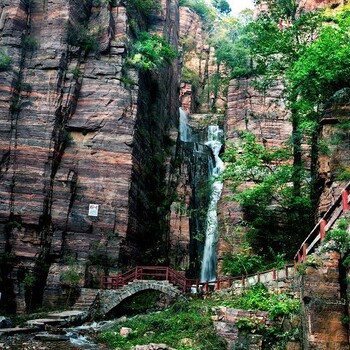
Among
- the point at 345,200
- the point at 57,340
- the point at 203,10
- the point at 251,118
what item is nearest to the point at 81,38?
the point at 251,118

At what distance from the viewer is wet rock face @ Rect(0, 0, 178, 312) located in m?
25.0

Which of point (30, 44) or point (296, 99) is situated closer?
point (296, 99)

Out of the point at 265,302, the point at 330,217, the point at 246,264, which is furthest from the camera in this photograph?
the point at 246,264

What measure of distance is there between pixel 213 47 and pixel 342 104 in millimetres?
37447

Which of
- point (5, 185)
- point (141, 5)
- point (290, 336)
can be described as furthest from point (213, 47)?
point (290, 336)

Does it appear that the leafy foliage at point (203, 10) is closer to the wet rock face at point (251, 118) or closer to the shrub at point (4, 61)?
the wet rock face at point (251, 118)

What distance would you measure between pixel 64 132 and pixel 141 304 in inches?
459

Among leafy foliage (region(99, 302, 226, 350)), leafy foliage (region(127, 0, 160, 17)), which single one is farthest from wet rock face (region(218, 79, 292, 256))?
leafy foliage (region(99, 302, 226, 350))

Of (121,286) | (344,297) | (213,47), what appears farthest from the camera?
(213,47)

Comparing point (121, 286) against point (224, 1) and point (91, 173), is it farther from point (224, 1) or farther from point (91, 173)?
point (224, 1)

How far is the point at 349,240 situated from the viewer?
10211 mm

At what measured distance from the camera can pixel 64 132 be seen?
27422mm

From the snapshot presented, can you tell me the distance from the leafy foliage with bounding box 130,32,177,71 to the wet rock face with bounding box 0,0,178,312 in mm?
1126

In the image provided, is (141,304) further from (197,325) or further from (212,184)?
(212,184)
